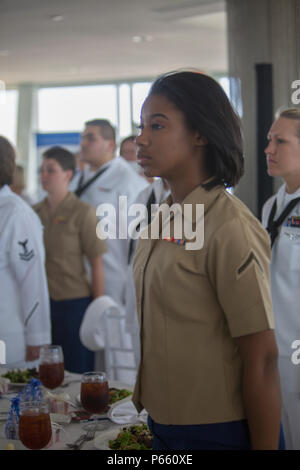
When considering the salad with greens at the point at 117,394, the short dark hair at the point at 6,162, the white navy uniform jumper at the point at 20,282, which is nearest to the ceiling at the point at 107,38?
the short dark hair at the point at 6,162

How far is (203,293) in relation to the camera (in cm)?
85

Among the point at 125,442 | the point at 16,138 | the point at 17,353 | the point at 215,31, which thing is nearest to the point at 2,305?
the point at 17,353

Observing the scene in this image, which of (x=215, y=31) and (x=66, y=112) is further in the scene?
(x=66, y=112)

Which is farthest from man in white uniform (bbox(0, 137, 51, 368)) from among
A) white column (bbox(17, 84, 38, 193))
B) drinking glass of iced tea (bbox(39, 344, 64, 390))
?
A: white column (bbox(17, 84, 38, 193))

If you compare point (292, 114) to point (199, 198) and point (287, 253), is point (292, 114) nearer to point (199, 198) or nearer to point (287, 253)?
point (287, 253)

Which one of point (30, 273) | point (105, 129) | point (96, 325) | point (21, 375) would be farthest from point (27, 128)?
point (21, 375)

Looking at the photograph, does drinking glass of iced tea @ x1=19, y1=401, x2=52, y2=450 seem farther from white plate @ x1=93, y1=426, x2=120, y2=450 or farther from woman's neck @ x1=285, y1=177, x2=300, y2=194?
woman's neck @ x1=285, y1=177, x2=300, y2=194

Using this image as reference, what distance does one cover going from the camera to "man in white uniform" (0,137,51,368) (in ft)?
5.60

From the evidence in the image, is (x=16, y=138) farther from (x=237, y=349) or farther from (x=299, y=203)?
(x=237, y=349)

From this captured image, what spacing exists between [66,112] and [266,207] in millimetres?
8328

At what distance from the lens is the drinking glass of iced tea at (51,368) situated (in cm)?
145

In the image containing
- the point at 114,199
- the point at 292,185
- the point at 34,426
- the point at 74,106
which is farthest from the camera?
the point at 74,106

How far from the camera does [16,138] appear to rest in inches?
369

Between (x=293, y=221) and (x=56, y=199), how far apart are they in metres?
1.57
